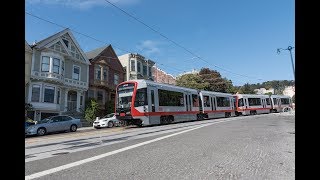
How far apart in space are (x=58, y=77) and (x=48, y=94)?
229cm

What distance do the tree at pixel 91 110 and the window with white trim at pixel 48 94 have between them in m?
4.81

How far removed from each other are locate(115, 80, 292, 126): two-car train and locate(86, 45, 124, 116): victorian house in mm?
14803

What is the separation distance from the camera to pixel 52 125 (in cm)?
2234

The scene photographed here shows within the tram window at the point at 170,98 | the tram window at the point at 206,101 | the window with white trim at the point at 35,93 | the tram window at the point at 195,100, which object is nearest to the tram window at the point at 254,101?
the tram window at the point at 206,101

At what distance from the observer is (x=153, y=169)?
6109 millimetres

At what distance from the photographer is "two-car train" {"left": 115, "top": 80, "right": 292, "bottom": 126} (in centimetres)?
2192

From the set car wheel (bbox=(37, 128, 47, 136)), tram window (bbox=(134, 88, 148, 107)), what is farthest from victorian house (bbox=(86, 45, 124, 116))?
tram window (bbox=(134, 88, 148, 107))

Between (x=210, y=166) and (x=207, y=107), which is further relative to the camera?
(x=207, y=107)

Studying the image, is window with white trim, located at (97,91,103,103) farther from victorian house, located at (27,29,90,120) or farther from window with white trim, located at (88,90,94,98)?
victorian house, located at (27,29,90,120)

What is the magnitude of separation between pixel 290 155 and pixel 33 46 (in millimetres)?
31314

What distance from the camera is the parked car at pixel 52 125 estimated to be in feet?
68.6
